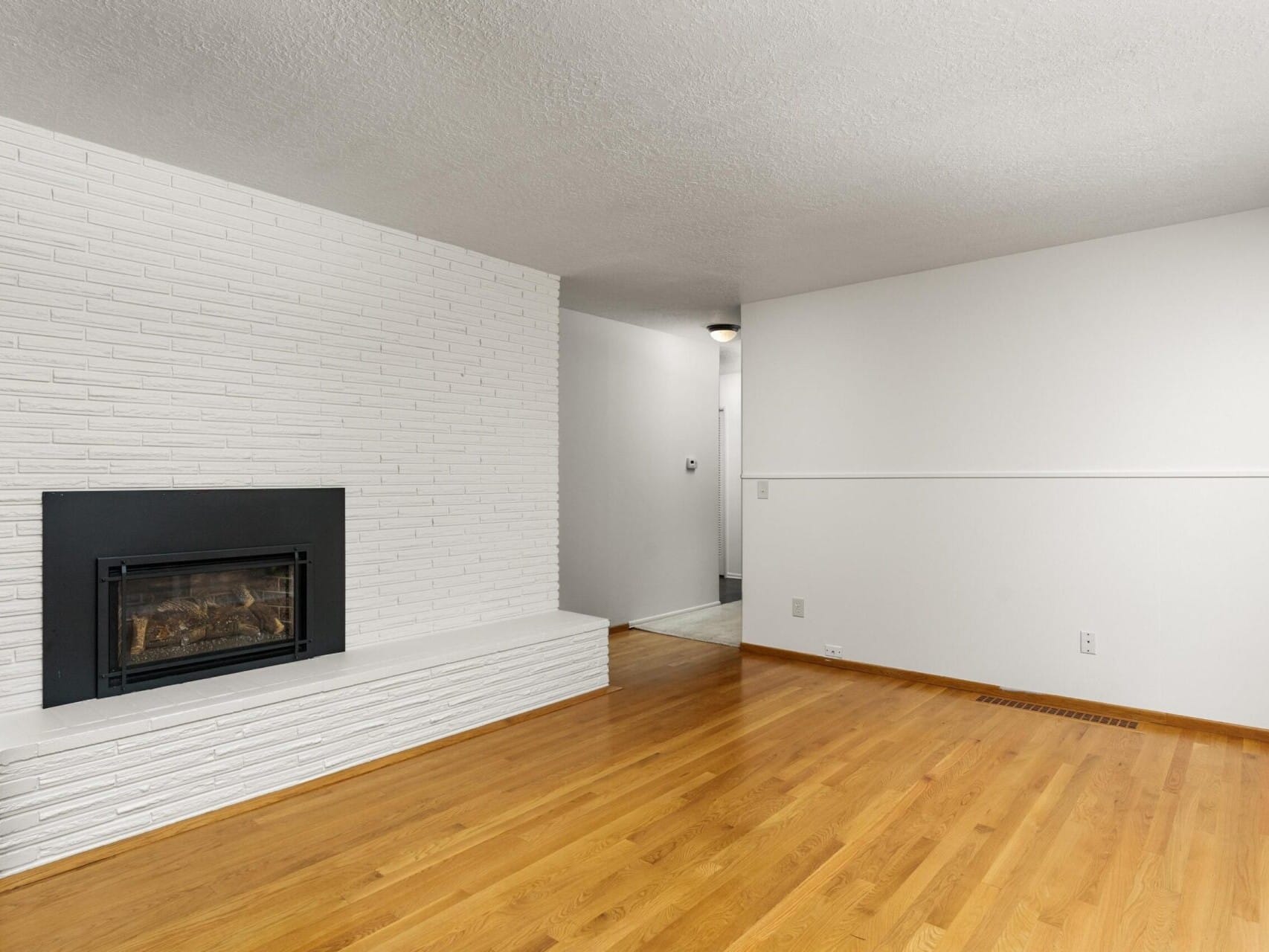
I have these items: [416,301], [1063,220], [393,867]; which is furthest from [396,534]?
[1063,220]

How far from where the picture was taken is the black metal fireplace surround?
2.80 meters

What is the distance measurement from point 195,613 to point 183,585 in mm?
130

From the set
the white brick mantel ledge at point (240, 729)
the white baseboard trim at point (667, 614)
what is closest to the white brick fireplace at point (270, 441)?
the white brick mantel ledge at point (240, 729)

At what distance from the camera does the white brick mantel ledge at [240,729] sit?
2.42m

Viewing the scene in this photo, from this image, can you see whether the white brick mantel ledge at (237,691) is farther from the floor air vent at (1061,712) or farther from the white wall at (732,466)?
the white wall at (732,466)

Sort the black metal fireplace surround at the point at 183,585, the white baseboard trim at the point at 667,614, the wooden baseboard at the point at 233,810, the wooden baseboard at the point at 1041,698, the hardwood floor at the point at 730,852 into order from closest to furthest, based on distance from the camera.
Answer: the hardwood floor at the point at 730,852, the wooden baseboard at the point at 233,810, the black metal fireplace surround at the point at 183,585, the wooden baseboard at the point at 1041,698, the white baseboard trim at the point at 667,614

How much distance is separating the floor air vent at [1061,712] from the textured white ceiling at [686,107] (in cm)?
250

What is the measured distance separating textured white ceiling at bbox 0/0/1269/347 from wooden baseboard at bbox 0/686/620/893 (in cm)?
250

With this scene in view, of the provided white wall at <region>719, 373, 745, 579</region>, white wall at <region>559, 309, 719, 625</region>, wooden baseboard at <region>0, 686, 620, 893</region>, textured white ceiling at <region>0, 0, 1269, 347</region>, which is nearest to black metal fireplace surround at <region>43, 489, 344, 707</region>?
wooden baseboard at <region>0, 686, 620, 893</region>

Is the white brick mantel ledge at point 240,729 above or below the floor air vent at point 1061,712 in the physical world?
above

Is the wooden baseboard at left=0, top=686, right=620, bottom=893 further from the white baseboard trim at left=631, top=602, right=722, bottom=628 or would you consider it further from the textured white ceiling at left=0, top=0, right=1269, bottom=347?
the textured white ceiling at left=0, top=0, right=1269, bottom=347

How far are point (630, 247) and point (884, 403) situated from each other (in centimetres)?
190

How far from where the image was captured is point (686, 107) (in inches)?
102

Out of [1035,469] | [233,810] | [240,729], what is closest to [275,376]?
[240,729]
